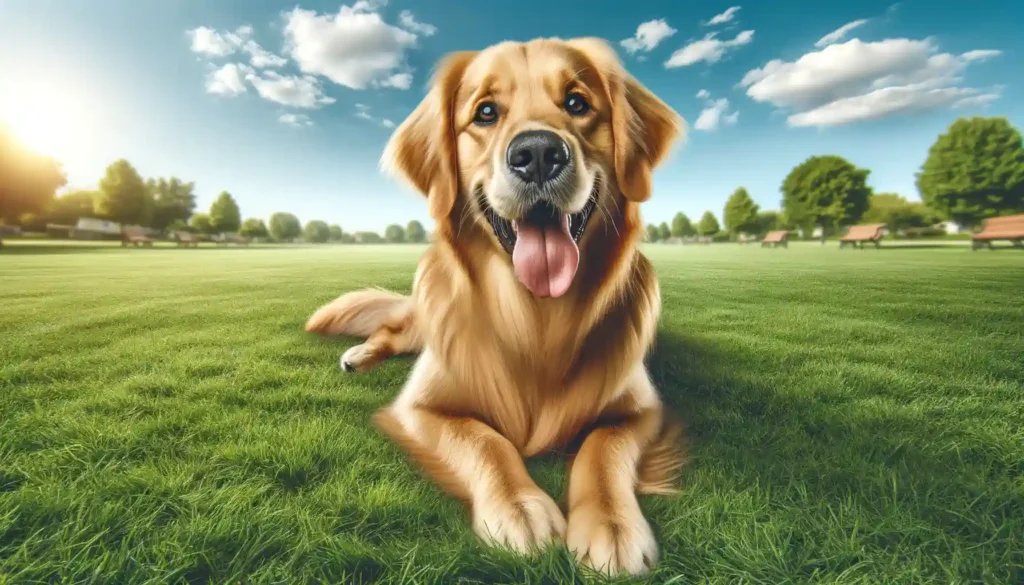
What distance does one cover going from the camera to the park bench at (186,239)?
1223 centimetres

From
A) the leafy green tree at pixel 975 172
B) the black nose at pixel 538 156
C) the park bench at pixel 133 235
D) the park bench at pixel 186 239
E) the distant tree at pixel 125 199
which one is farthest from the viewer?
the park bench at pixel 186 239

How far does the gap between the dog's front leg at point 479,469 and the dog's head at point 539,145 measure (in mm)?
612

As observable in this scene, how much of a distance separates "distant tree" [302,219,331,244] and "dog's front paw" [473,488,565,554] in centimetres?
1714

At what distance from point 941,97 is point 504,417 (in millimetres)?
5726

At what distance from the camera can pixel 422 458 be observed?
5.06ft

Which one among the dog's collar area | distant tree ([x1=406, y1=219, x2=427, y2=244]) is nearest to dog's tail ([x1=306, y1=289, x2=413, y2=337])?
distant tree ([x1=406, y1=219, x2=427, y2=244])

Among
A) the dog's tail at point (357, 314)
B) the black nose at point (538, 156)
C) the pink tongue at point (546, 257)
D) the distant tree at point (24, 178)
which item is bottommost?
the dog's tail at point (357, 314)

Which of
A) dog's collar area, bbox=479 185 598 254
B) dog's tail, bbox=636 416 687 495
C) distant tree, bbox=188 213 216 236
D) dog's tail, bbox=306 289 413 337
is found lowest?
dog's tail, bbox=636 416 687 495

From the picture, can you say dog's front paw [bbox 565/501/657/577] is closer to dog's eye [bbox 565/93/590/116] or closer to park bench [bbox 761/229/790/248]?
dog's eye [bbox 565/93/590/116]

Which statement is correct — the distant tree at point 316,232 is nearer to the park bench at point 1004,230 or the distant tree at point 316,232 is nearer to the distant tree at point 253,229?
the distant tree at point 253,229

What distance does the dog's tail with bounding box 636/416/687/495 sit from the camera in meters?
1.38

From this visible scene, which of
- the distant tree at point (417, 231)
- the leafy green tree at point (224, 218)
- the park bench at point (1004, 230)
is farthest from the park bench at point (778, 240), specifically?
the leafy green tree at point (224, 218)

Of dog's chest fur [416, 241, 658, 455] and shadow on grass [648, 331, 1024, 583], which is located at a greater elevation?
dog's chest fur [416, 241, 658, 455]

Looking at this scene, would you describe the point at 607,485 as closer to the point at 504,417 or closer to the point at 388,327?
the point at 504,417
